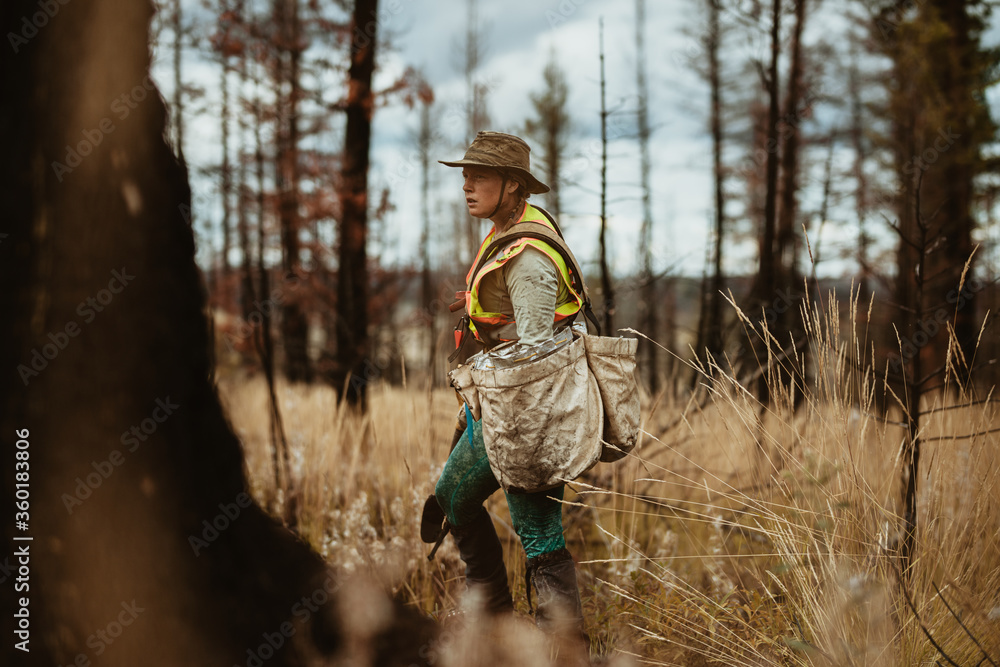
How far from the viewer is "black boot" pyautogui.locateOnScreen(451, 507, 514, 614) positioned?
228 centimetres

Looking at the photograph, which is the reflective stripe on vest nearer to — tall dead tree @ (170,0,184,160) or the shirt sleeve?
the shirt sleeve

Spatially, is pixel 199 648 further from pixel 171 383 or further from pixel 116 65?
pixel 116 65

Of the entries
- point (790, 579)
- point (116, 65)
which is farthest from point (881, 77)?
point (116, 65)

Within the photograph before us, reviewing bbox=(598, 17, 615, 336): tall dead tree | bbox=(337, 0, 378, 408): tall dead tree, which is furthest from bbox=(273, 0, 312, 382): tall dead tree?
bbox=(598, 17, 615, 336): tall dead tree

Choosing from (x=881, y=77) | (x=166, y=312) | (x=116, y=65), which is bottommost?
(x=166, y=312)

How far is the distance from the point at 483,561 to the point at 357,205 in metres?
4.09

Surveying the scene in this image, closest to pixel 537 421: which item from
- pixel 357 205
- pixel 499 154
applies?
pixel 499 154

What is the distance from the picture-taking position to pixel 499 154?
6.77 ft

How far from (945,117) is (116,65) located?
37.7ft

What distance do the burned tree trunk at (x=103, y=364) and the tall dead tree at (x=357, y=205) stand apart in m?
3.60

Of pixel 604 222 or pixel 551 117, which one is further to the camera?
pixel 551 117

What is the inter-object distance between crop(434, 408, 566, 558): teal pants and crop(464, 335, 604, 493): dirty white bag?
18 cm

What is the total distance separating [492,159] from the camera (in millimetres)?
2041

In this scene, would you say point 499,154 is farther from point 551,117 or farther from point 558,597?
point 551,117
